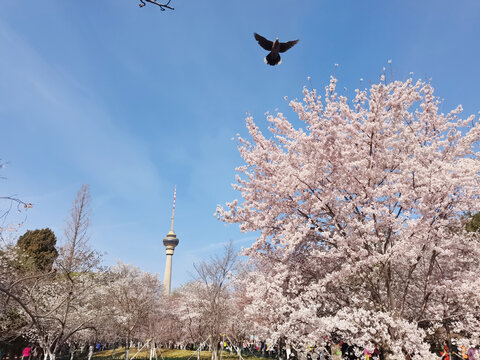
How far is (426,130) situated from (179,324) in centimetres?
3840

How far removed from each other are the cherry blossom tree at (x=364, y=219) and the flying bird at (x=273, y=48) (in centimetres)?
408

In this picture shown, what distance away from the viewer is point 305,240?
10.7m

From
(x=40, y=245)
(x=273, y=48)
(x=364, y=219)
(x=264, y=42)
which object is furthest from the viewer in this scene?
(x=40, y=245)

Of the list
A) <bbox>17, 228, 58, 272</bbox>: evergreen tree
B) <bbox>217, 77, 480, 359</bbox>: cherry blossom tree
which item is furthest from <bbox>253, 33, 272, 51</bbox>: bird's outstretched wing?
<bbox>17, 228, 58, 272</bbox>: evergreen tree

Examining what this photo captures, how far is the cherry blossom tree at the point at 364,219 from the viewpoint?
8.38 m

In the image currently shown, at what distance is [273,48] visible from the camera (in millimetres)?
5984

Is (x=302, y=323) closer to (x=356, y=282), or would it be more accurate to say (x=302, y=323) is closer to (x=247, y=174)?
(x=356, y=282)

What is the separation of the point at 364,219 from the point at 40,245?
3400cm

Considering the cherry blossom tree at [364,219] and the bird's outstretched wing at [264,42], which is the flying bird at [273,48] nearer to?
the bird's outstretched wing at [264,42]

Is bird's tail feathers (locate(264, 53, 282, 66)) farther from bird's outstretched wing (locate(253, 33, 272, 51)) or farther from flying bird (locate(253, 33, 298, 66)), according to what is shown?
bird's outstretched wing (locate(253, 33, 272, 51))

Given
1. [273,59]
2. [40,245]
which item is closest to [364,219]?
[273,59]

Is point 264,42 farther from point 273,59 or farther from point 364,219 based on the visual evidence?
point 364,219

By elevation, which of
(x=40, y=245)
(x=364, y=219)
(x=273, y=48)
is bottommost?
(x=364, y=219)

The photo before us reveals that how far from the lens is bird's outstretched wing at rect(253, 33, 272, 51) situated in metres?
6.13
